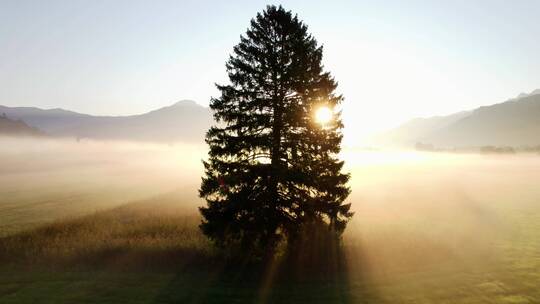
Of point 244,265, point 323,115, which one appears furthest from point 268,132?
point 244,265

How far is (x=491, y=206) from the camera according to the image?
149 ft

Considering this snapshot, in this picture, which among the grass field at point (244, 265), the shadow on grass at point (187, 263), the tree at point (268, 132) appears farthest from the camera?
the tree at point (268, 132)

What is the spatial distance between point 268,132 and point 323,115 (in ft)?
9.87

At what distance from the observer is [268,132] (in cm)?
2006

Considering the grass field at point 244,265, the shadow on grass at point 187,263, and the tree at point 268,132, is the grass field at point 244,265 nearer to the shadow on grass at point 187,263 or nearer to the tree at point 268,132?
the shadow on grass at point 187,263

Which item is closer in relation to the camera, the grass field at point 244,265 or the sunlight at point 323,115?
the grass field at point 244,265

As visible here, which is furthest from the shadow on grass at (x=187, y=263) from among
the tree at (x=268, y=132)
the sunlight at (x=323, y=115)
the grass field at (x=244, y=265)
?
the sunlight at (x=323, y=115)

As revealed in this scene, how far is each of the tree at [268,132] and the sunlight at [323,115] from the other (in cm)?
15

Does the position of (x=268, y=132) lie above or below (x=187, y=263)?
above

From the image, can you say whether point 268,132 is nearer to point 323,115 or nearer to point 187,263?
point 323,115

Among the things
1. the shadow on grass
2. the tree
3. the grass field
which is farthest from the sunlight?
the grass field

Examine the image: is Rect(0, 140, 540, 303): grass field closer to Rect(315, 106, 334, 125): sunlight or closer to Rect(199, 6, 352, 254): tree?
Rect(199, 6, 352, 254): tree

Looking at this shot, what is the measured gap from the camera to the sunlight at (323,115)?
1970 cm

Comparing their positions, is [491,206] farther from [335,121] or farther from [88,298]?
[88,298]
